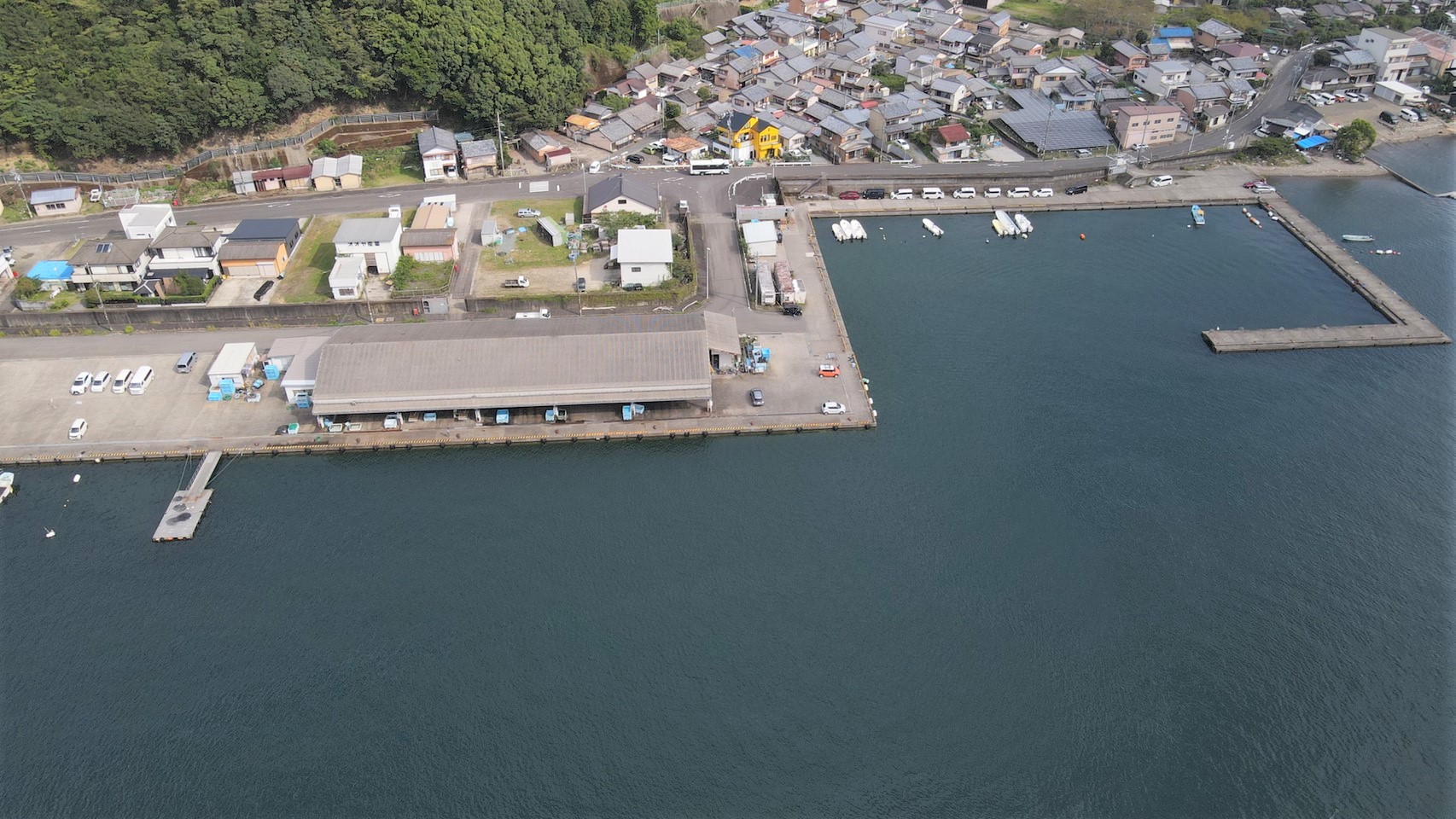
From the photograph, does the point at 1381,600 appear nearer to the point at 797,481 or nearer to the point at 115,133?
the point at 797,481

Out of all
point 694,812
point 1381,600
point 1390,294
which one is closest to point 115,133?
point 694,812

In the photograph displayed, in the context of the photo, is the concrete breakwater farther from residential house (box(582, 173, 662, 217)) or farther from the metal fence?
the metal fence

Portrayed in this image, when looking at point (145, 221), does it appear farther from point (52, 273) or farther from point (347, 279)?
point (347, 279)

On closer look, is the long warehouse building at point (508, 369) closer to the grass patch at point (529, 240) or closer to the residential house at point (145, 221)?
the grass patch at point (529, 240)

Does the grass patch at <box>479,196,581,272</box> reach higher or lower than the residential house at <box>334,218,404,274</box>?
lower

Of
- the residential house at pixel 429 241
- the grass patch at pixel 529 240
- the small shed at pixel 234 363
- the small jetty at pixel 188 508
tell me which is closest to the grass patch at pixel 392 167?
the grass patch at pixel 529 240

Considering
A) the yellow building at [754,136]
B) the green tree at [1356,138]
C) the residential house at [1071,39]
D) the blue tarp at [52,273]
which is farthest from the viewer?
the residential house at [1071,39]

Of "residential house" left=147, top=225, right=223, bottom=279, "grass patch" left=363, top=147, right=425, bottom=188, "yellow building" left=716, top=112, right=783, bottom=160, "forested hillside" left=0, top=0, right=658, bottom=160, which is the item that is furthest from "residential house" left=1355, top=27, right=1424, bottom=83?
"residential house" left=147, top=225, right=223, bottom=279
